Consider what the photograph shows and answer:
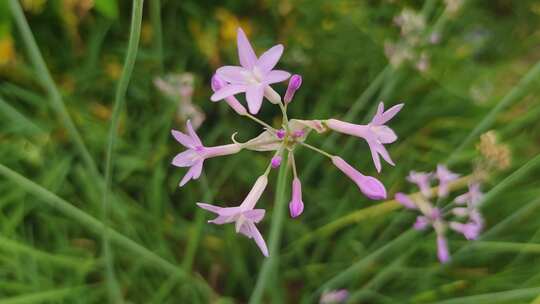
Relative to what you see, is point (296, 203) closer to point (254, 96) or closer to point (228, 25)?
point (254, 96)

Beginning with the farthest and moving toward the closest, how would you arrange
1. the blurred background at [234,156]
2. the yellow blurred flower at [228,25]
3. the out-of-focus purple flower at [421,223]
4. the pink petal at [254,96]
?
the yellow blurred flower at [228,25]
the blurred background at [234,156]
the out-of-focus purple flower at [421,223]
the pink petal at [254,96]

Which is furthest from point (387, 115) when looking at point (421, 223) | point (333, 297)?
point (333, 297)

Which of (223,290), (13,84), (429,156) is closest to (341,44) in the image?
(429,156)

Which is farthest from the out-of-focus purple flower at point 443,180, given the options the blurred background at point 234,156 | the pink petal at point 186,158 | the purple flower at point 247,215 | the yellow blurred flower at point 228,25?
the yellow blurred flower at point 228,25

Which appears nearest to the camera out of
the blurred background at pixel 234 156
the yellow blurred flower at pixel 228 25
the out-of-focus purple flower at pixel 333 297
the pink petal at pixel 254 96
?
the pink petal at pixel 254 96

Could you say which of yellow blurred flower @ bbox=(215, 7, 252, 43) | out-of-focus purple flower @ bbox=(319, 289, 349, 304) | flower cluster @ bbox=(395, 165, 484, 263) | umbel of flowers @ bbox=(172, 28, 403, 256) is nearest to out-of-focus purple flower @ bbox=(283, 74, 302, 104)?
umbel of flowers @ bbox=(172, 28, 403, 256)

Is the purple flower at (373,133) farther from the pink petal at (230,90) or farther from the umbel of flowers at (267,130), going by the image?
the pink petal at (230,90)

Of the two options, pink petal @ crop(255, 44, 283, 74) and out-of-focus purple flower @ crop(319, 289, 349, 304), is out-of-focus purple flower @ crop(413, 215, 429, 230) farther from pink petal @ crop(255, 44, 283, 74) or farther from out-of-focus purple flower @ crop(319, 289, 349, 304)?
pink petal @ crop(255, 44, 283, 74)

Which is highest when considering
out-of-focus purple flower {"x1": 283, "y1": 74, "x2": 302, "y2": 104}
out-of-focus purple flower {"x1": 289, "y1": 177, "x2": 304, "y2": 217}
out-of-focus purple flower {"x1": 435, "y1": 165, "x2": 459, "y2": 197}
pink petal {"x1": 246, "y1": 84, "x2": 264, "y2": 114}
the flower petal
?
out-of-focus purple flower {"x1": 435, "y1": 165, "x2": 459, "y2": 197}
